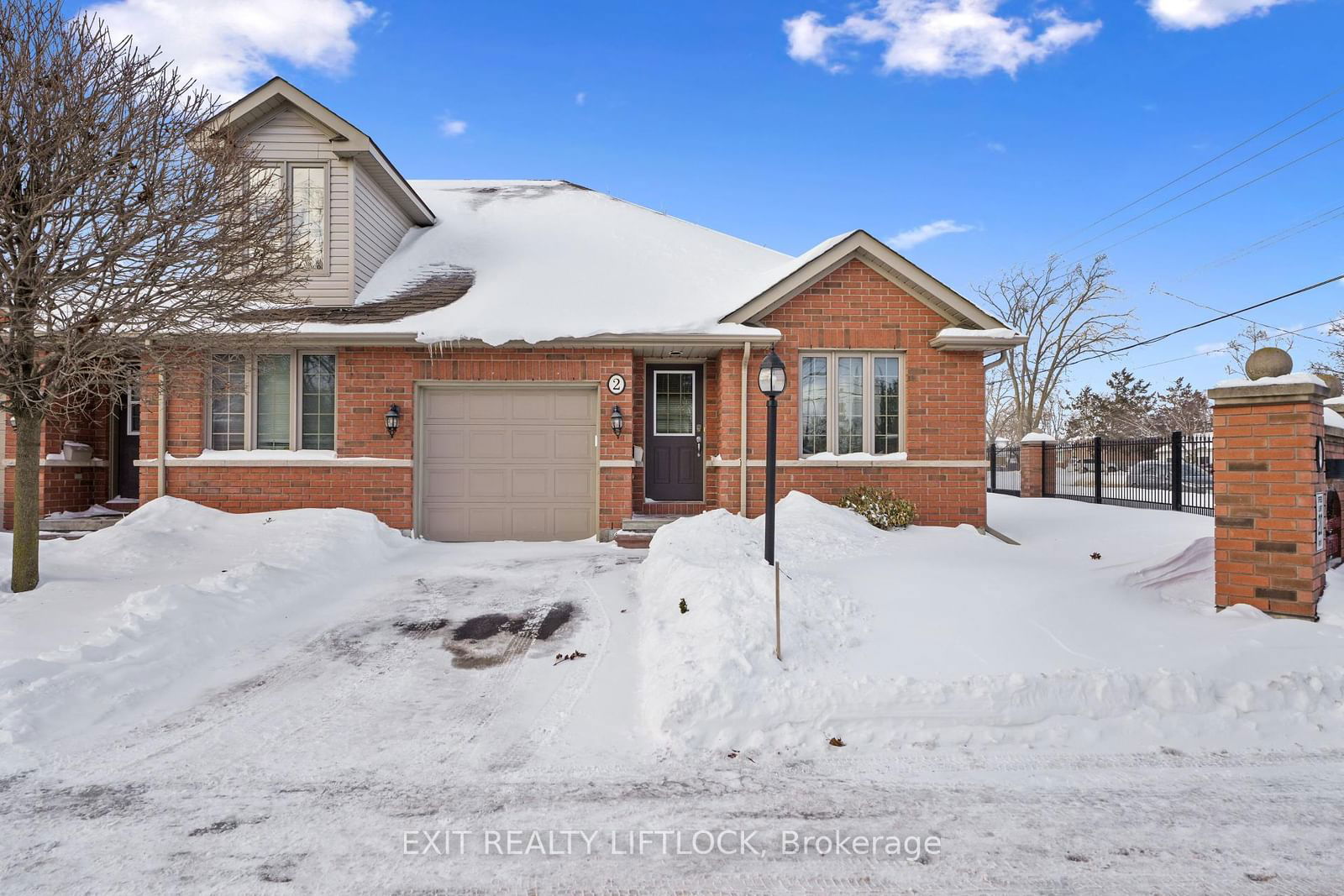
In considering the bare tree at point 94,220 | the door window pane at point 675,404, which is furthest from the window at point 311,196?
the door window pane at point 675,404

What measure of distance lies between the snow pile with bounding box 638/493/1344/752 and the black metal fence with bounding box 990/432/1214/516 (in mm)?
8185

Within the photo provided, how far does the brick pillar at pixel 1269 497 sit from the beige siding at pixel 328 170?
35.9ft

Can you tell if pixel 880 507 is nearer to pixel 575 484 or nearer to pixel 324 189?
pixel 575 484

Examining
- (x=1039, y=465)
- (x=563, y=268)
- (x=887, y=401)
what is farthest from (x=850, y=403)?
(x=1039, y=465)

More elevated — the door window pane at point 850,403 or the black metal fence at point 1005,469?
the door window pane at point 850,403

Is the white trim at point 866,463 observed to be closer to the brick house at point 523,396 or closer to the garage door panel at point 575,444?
the brick house at point 523,396

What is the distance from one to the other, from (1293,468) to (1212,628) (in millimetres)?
1529

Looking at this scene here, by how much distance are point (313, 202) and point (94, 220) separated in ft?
16.1

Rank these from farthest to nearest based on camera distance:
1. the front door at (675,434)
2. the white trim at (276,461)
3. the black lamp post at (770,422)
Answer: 1. the front door at (675,434)
2. the white trim at (276,461)
3. the black lamp post at (770,422)

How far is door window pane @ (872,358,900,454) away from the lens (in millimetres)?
9812

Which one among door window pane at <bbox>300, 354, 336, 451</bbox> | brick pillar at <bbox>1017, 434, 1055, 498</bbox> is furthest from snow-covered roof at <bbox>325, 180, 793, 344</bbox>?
brick pillar at <bbox>1017, 434, 1055, 498</bbox>

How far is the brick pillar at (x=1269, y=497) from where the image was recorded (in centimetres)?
511

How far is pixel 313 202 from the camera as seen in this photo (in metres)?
9.80

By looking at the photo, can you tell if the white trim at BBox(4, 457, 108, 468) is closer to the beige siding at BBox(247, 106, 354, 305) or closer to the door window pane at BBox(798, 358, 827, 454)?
the beige siding at BBox(247, 106, 354, 305)
